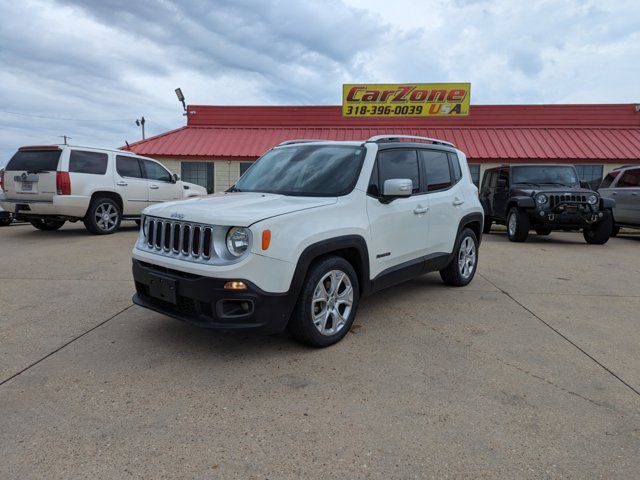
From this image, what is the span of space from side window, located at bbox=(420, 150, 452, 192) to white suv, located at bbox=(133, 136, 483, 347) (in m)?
0.02

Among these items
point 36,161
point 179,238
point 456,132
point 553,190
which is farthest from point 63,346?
point 456,132

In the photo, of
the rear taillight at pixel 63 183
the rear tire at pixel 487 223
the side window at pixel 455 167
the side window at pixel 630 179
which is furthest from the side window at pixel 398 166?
the side window at pixel 630 179

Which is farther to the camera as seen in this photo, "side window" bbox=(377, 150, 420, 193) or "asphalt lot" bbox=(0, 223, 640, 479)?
"side window" bbox=(377, 150, 420, 193)

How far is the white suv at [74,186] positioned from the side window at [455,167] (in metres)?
7.67

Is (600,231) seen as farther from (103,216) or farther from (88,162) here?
(88,162)

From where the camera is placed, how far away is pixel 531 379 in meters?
3.22

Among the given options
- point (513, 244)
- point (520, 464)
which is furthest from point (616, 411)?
point (513, 244)

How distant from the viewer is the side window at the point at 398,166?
438cm

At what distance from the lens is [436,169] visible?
528 centimetres

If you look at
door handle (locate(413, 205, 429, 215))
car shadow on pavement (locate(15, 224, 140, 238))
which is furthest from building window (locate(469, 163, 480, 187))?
door handle (locate(413, 205, 429, 215))

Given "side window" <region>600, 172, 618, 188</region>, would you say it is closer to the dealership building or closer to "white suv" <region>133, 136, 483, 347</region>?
the dealership building

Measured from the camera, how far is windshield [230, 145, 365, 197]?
406 centimetres

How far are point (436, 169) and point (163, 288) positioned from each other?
333 centimetres

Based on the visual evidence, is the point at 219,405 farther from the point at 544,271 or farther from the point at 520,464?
the point at 544,271
